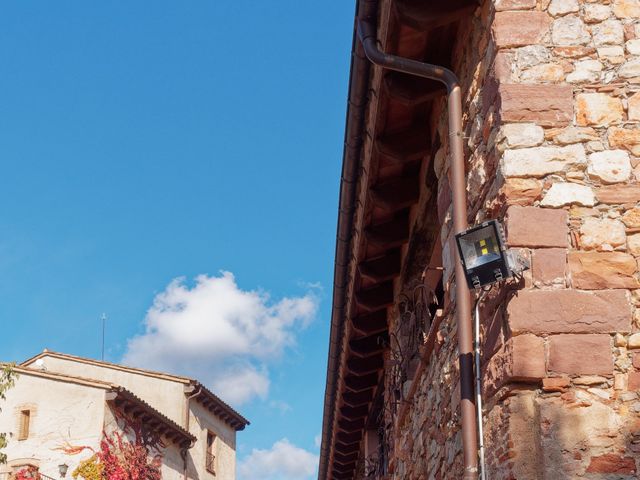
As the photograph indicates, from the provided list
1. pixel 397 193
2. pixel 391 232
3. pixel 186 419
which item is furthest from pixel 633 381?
pixel 186 419

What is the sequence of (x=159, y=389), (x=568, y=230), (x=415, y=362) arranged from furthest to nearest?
(x=159, y=389)
(x=415, y=362)
(x=568, y=230)

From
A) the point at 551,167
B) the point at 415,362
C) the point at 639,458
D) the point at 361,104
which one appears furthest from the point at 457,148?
the point at 415,362

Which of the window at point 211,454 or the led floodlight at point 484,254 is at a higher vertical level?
the window at point 211,454

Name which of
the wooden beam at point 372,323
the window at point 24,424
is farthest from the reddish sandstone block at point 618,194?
the window at point 24,424

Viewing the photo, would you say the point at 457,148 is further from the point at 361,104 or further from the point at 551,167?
the point at 361,104

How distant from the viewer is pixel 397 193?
23.6 ft

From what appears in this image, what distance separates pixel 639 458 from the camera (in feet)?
13.8

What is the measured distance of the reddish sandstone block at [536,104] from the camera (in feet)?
15.7

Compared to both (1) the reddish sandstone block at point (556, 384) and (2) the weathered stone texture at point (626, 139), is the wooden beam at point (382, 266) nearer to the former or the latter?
(2) the weathered stone texture at point (626, 139)

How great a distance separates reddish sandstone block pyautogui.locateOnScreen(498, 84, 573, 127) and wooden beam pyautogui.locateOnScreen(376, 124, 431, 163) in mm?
1781

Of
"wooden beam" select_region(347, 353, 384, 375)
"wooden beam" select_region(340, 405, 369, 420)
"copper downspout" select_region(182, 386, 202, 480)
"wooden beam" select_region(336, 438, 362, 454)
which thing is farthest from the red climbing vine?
"wooden beam" select_region(347, 353, 384, 375)

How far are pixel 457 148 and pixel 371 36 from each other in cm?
94

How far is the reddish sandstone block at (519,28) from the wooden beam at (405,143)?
1.66 m

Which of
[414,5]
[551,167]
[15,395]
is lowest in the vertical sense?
[551,167]
